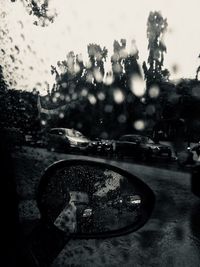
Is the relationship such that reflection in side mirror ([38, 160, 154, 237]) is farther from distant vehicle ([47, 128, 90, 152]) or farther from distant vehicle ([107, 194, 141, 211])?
distant vehicle ([47, 128, 90, 152])

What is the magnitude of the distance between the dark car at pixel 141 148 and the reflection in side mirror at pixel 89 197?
19.8m

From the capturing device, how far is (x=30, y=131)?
762 cm

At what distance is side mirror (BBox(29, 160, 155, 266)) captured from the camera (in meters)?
1.83

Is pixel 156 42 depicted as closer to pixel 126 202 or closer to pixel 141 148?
pixel 141 148

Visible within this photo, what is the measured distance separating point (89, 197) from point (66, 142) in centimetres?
2138

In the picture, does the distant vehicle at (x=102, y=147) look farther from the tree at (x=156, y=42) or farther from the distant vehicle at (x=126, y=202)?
the distant vehicle at (x=126, y=202)

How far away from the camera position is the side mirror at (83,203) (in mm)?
1827

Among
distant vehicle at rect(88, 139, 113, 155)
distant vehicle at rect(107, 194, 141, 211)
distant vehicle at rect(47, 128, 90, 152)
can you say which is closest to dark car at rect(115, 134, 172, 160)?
distant vehicle at rect(88, 139, 113, 155)

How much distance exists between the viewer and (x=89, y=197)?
83.5 inches

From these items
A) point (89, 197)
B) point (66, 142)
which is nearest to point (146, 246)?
point (89, 197)

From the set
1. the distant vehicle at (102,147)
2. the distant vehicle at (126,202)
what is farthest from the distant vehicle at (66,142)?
the distant vehicle at (126,202)

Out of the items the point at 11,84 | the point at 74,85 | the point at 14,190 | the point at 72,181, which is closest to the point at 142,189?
the point at 72,181

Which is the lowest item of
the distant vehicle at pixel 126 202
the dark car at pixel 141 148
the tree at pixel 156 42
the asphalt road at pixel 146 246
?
the asphalt road at pixel 146 246

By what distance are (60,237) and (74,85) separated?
55.6 meters
